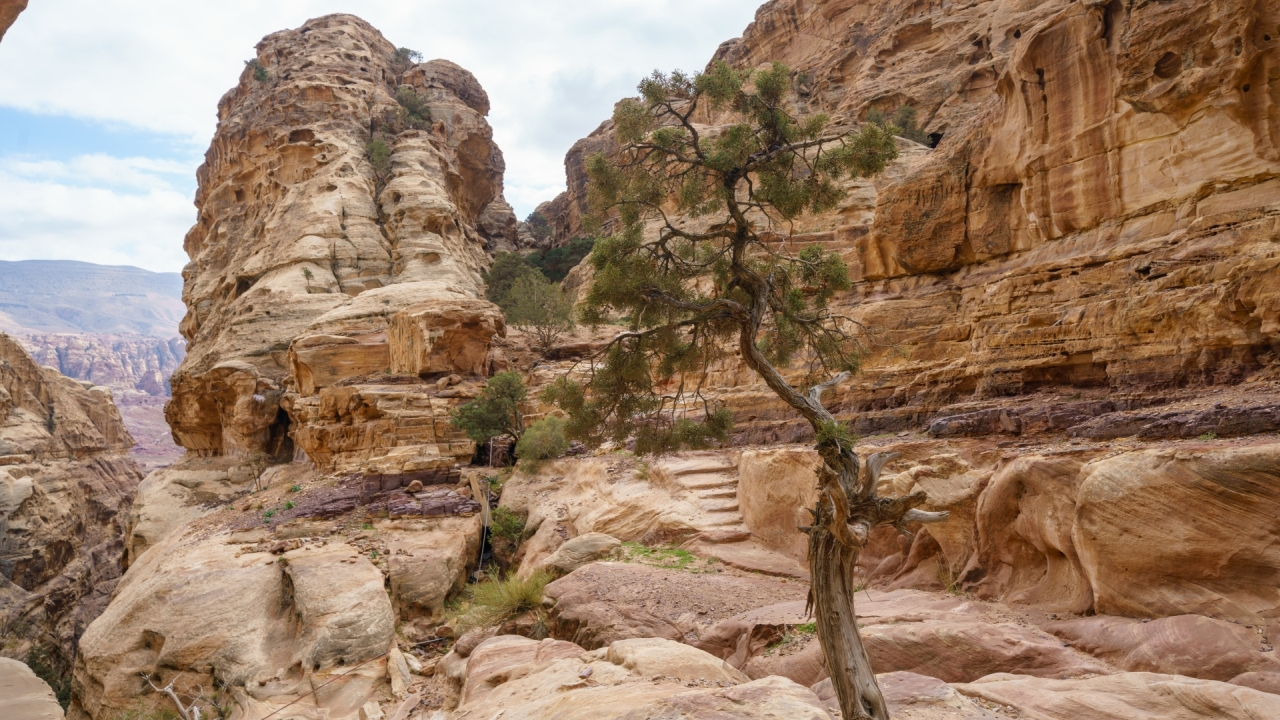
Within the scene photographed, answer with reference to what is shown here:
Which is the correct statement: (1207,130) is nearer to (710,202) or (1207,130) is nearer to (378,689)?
(710,202)

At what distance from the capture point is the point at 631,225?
31.9ft

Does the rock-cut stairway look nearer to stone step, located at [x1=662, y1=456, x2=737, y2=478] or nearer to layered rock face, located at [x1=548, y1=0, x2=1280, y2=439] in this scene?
stone step, located at [x1=662, y1=456, x2=737, y2=478]

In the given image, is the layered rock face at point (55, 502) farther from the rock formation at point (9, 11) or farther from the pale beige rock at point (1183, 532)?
the pale beige rock at point (1183, 532)

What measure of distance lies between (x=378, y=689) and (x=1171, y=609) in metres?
11.7

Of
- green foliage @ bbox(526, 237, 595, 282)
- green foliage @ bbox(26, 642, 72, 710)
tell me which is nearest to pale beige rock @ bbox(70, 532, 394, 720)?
green foliage @ bbox(26, 642, 72, 710)

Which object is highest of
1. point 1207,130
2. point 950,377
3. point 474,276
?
point 474,276

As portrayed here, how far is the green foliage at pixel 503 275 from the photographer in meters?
43.1

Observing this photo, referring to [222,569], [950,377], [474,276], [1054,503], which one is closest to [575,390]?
[1054,503]

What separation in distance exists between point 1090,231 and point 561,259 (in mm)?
44474

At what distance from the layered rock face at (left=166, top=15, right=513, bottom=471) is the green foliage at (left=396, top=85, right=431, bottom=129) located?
78cm

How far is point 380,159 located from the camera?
44625mm

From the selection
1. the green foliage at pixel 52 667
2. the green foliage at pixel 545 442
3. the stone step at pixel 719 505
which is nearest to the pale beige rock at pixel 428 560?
the green foliage at pixel 545 442

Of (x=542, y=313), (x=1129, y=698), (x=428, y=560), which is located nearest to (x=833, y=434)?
(x=1129, y=698)

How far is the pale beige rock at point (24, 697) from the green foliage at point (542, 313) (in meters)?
23.7
